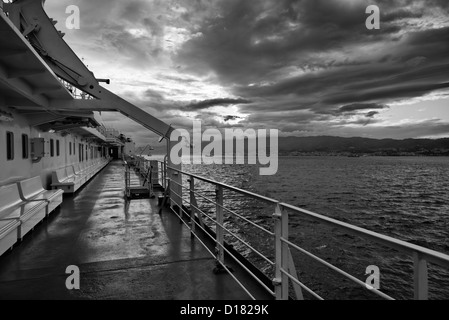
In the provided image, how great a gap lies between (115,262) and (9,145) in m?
4.59

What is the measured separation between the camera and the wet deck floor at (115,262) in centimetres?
312

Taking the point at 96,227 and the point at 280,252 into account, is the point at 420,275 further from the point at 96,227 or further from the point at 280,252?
the point at 96,227

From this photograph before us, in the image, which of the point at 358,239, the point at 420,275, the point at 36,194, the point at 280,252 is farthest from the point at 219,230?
the point at 358,239

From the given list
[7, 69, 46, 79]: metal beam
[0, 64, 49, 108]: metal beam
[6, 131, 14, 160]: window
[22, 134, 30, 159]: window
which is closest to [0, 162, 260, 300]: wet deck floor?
[6, 131, 14, 160]: window

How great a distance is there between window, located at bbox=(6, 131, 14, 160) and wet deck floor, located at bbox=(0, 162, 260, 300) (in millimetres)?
1671

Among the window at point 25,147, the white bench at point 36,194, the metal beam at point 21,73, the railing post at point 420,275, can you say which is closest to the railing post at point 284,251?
the railing post at point 420,275

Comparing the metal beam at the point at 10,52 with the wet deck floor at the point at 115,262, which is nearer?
the wet deck floor at the point at 115,262

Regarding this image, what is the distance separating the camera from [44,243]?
4820 mm

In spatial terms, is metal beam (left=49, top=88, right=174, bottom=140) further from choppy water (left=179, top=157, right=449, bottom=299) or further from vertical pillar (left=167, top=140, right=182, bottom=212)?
choppy water (left=179, top=157, right=449, bottom=299)

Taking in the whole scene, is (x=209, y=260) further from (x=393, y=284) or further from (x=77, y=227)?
(x=393, y=284)

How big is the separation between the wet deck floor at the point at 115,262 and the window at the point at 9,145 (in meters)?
1.67

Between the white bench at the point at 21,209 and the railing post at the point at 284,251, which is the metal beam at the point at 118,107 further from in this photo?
the railing post at the point at 284,251

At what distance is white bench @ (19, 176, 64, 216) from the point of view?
6314 mm
